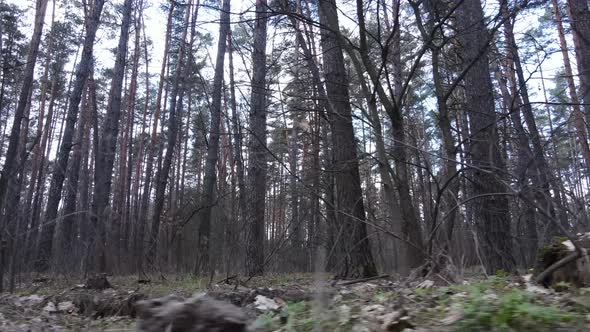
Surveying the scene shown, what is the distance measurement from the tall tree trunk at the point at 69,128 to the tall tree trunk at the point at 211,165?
346cm

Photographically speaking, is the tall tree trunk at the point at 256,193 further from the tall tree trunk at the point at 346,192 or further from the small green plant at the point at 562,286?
the small green plant at the point at 562,286

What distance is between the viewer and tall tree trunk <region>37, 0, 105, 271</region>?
39.7 feet

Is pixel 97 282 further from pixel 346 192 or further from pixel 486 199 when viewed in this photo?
pixel 486 199

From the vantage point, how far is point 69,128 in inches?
565

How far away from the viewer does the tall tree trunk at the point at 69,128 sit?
1209 centimetres

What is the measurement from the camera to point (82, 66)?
41.3 ft

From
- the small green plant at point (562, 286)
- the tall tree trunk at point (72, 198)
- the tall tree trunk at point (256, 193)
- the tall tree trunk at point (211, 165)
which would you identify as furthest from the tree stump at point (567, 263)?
the tall tree trunk at point (72, 198)

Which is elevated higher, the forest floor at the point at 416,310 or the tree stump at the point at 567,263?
the tree stump at the point at 567,263

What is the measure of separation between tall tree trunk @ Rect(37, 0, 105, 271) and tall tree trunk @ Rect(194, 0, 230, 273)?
11.4 ft

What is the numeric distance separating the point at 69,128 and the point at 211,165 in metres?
5.89

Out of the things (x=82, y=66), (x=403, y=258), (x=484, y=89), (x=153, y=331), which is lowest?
(x=153, y=331)

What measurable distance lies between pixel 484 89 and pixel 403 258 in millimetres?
3415

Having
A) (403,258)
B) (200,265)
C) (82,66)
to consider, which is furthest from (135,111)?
(403,258)

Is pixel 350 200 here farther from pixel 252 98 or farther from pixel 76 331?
pixel 252 98
